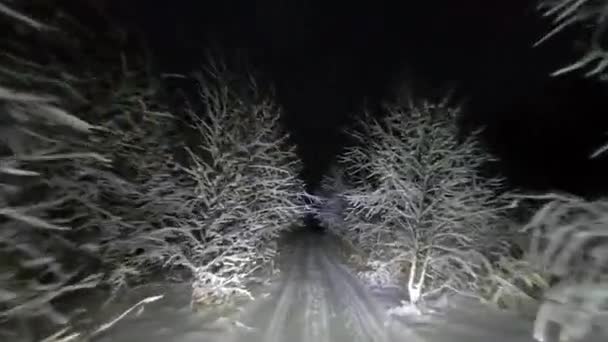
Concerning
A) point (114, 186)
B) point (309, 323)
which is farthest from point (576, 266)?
point (309, 323)

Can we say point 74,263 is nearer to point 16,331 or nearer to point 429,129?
point 16,331

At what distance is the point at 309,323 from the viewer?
40.8 feet

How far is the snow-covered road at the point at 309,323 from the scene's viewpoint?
1104cm

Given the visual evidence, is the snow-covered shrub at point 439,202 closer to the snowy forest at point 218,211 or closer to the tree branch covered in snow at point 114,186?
the snowy forest at point 218,211

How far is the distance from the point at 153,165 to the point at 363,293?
914 cm

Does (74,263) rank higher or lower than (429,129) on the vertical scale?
lower

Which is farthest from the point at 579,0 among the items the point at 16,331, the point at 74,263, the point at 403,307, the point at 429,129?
the point at 403,307

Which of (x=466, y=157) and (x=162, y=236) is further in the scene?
(x=466, y=157)

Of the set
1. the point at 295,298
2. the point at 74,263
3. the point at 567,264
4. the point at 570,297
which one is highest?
the point at 567,264

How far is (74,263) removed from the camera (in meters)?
5.71

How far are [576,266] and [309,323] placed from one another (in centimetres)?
1042

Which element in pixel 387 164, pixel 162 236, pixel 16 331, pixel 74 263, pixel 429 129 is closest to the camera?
pixel 16 331

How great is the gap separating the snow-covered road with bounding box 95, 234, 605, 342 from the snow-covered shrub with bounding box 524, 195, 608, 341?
28.8 feet

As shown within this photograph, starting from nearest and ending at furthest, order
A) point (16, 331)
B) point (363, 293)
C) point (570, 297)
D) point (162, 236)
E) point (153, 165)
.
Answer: point (570, 297), point (16, 331), point (162, 236), point (153, 165), point (363, 293)
